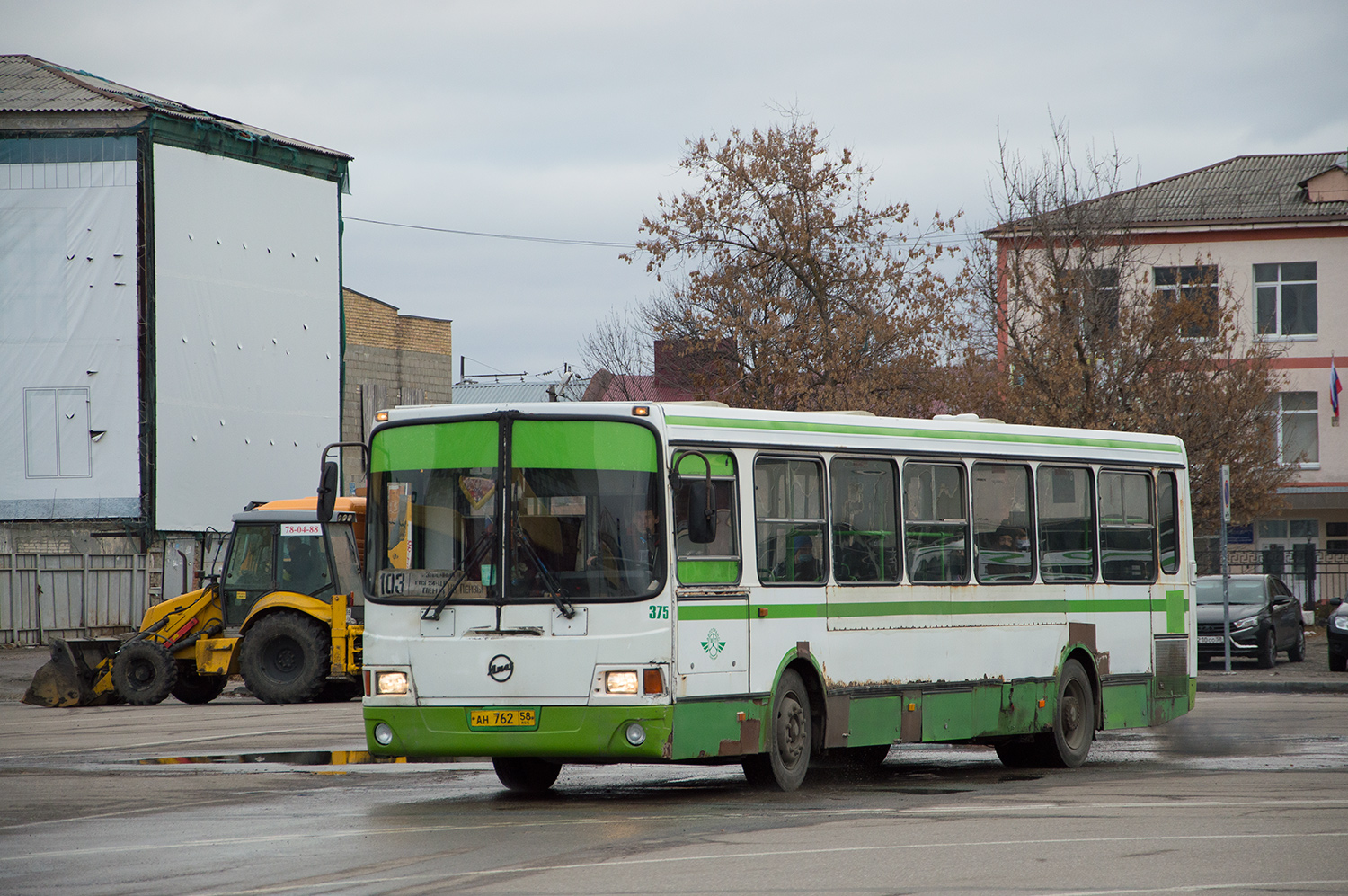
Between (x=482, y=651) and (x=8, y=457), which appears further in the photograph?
(x=8, y=457)

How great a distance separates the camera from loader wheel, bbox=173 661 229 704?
80.9 ft

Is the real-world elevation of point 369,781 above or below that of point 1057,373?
below

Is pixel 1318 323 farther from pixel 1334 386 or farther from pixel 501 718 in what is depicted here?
pixel 501 718

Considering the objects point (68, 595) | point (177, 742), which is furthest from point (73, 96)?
point (177, 742)

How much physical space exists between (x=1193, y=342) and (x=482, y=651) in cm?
2910

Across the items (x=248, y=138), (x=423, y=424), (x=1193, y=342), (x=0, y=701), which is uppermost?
(x=248, y=138)

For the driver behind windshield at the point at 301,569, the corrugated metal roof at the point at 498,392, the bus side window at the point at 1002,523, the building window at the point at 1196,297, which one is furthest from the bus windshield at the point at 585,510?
the corrugated metal roof at the point at 498,392

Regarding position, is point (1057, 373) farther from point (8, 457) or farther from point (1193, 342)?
point (8, 457)

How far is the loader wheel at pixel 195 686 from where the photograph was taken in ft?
80.9

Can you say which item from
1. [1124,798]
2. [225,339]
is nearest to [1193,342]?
[225,339]

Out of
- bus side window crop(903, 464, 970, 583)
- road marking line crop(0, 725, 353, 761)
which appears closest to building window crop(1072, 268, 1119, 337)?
road marking line crop(0, 725, 353, 761)

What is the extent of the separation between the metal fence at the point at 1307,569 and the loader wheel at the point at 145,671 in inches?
1141

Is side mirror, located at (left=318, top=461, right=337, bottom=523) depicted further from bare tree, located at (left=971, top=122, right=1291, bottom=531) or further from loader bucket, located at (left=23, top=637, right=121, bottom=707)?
bare tree, located at (left=971, top=122, right=1291, bottom=531)

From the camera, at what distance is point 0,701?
2592 centimetres
